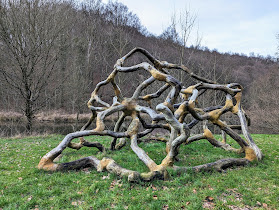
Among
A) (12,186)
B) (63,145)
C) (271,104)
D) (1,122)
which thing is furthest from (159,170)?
(271,104)

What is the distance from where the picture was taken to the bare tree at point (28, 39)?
11.2m

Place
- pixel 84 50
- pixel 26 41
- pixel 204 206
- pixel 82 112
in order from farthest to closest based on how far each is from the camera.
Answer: pixel 82 112 → pixel 84 50 → pixel 26 41 → pixel 204 206

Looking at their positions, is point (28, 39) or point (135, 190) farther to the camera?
point (28, 39)

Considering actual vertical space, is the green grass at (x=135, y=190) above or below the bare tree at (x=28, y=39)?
below

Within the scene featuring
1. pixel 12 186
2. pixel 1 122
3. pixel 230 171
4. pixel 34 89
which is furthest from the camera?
pixel 1 122

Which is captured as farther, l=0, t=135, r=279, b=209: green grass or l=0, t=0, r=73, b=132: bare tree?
l=0, t=0, r=73, b=132: bare tree

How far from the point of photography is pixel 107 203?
299cm

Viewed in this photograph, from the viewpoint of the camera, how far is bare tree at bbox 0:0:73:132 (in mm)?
11180

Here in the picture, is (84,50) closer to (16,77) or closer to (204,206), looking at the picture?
(16,77)

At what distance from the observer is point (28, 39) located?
38.7 feet

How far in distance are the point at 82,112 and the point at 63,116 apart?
2902mm

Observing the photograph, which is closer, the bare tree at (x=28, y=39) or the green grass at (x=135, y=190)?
the green grass at (x=135, y=190)

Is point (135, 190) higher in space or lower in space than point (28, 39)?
lower

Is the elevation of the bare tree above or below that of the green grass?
above
